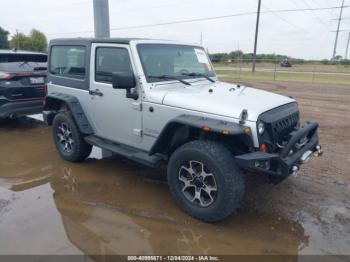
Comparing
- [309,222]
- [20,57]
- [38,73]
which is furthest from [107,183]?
[20,57]

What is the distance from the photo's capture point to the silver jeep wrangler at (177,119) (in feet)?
10.4

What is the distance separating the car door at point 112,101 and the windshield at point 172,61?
22 centimetres

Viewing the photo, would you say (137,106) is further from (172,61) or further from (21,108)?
(21,108)

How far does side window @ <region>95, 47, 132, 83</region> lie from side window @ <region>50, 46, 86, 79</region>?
36cm

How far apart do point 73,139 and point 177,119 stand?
229cm

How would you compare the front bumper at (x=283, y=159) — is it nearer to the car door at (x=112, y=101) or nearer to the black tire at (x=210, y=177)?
the black tire at (x=210, y=177)

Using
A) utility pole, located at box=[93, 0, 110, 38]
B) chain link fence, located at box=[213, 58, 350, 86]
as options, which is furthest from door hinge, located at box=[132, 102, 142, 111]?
chain link fence, located at box=[213, 58, 350, 86]

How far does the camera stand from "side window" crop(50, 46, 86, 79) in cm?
480

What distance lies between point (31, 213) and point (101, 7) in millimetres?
6991

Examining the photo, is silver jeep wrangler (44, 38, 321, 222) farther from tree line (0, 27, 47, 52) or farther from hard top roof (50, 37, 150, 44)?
tree line (0, 27, 47, 52)

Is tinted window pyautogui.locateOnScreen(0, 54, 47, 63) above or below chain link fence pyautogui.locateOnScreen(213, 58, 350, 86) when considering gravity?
above

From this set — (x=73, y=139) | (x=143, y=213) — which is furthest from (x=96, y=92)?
(x=143, y=213)

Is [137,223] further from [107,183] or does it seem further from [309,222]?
[309,222]

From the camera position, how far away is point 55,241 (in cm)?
309
